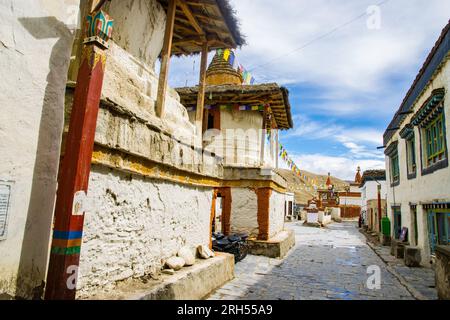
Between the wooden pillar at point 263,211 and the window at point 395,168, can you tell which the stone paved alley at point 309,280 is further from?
the window at point 395,168

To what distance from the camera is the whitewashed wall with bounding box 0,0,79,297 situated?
2738mm

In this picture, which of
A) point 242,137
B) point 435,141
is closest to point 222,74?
point 242,137

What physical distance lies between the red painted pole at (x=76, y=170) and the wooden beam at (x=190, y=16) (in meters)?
3.39

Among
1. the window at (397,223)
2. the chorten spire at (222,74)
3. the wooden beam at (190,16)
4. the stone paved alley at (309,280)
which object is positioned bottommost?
the stone paved alley at (309,280)

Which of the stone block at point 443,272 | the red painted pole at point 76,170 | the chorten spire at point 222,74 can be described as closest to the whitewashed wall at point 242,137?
the chorten spire at point 222,74

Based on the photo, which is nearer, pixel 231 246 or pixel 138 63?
pixel 138 63

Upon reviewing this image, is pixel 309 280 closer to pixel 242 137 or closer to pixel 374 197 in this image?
pixel 242 137

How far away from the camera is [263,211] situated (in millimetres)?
10867

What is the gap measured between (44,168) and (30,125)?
0.45 metres

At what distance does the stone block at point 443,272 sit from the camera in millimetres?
5055

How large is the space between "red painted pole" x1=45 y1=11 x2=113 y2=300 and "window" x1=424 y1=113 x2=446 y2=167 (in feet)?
28.1

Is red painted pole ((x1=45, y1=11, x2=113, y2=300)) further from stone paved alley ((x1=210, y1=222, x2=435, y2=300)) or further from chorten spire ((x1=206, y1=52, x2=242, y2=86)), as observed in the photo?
chorten spire ((x1=206, y1=52, x2=242, y2=86))

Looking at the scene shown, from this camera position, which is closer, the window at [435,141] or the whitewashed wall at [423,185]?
the whitewashed wall at [423,185]

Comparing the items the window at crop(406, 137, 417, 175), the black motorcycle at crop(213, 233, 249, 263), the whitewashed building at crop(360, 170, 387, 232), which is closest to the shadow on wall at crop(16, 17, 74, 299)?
the black motorcycle at crop(213, 233, 249, 263)
